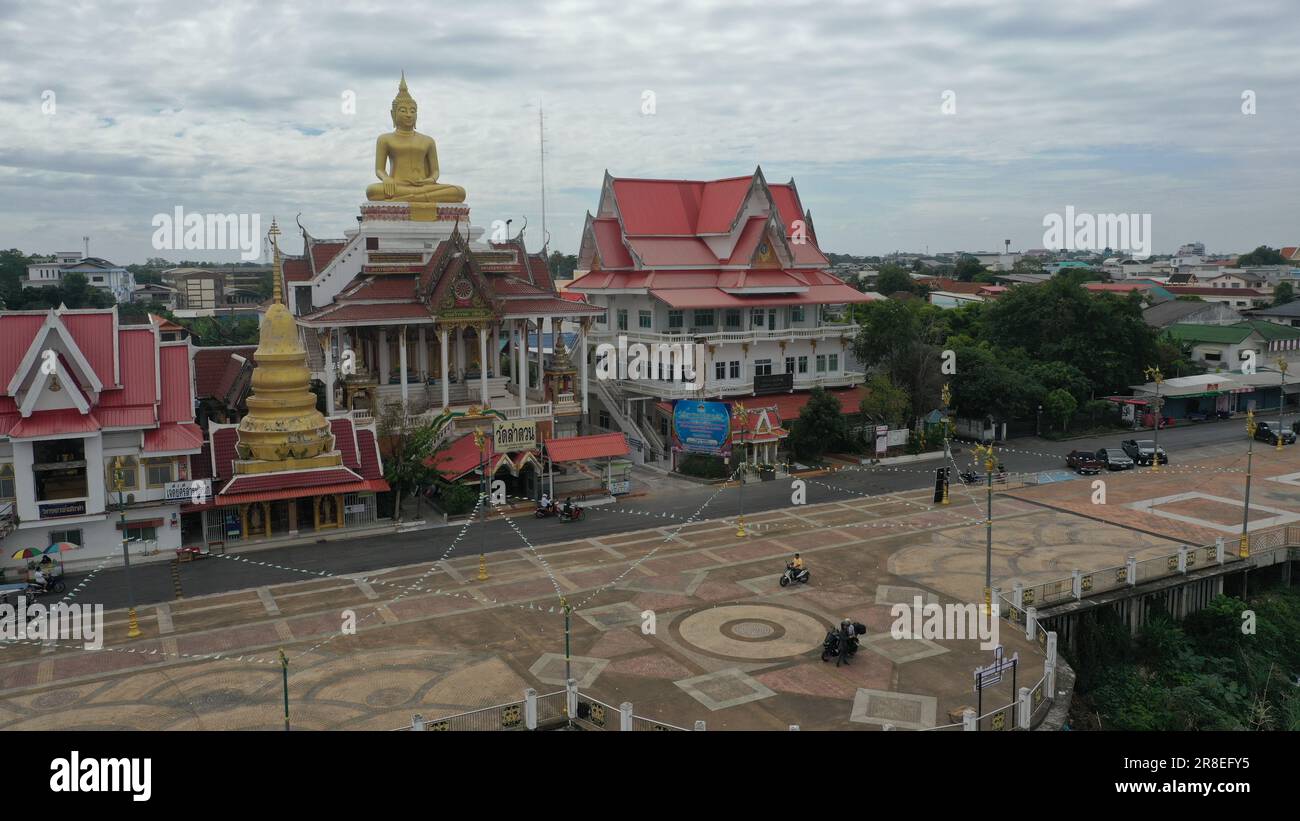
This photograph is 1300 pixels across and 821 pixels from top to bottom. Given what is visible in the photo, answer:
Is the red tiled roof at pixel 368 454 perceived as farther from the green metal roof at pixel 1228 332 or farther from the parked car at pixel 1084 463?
the green metal roof at pixel 1228 332

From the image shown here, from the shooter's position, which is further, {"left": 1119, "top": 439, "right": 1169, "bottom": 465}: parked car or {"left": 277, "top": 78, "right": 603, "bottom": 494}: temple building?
{"left": 1119, "top": 439, "right": 1169, "bottom": 465}: parked car

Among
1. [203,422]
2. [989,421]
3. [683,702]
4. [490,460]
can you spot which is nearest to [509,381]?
[490,460]

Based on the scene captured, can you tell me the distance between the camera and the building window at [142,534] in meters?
34.8

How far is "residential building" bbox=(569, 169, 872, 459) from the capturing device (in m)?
53.2

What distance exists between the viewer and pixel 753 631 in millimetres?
27531

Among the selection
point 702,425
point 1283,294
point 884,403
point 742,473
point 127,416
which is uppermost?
point 1283,294

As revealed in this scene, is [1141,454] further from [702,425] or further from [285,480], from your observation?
[285,480]

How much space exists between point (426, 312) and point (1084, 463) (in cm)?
3265

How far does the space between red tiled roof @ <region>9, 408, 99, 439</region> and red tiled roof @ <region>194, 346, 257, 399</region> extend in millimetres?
11335

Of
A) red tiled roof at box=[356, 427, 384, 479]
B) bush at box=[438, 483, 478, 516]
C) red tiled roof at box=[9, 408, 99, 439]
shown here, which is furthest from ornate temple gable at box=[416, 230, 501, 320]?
red tiled roof at box=[9, 408, 99, 439]

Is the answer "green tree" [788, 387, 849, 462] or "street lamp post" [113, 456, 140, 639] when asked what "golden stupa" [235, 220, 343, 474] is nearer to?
"street lamp post" [113, 456, 140, 639]

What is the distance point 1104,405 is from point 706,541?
35.2 meters

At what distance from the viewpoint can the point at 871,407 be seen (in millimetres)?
51875

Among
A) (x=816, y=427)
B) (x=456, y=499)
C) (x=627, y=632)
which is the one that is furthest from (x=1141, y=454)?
(x=627, y=632)
